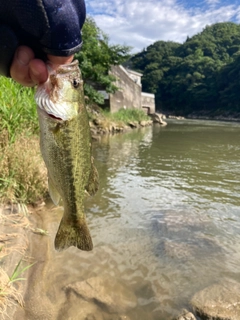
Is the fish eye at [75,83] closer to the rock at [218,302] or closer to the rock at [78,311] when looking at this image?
the rock at [78,311]

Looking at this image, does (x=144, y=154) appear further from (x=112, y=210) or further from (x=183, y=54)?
(x=183, y=54)

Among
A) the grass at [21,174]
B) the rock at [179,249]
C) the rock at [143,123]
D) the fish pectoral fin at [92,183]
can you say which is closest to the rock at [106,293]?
the rock at [179,249]

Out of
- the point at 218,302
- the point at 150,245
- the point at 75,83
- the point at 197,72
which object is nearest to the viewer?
the point at 75,83

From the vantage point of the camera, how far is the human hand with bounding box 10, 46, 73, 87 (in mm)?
1593

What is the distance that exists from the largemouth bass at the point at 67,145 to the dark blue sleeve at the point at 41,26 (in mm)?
145

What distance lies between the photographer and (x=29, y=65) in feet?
5.25

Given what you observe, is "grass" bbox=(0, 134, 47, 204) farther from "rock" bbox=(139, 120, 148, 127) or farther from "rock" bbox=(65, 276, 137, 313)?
"rock" bbox=(139, 120, 148, 127)

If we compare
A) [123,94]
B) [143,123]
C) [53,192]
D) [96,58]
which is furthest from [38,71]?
[143,123]

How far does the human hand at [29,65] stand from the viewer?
1.59m

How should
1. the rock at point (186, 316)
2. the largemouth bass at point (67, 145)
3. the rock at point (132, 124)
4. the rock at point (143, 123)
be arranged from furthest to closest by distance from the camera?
the rock at point (143, 123), the rock at point (132, 124), the rock at point (186, 316), the largemouth bass at point (67, 145)

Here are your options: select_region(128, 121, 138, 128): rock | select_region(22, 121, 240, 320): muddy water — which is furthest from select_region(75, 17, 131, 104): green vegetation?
select_region(22, 121, 240, 320): muddy water

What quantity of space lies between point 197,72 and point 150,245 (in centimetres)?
7621

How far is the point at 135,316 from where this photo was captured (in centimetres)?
305

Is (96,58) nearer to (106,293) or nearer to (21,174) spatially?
(21,174)
